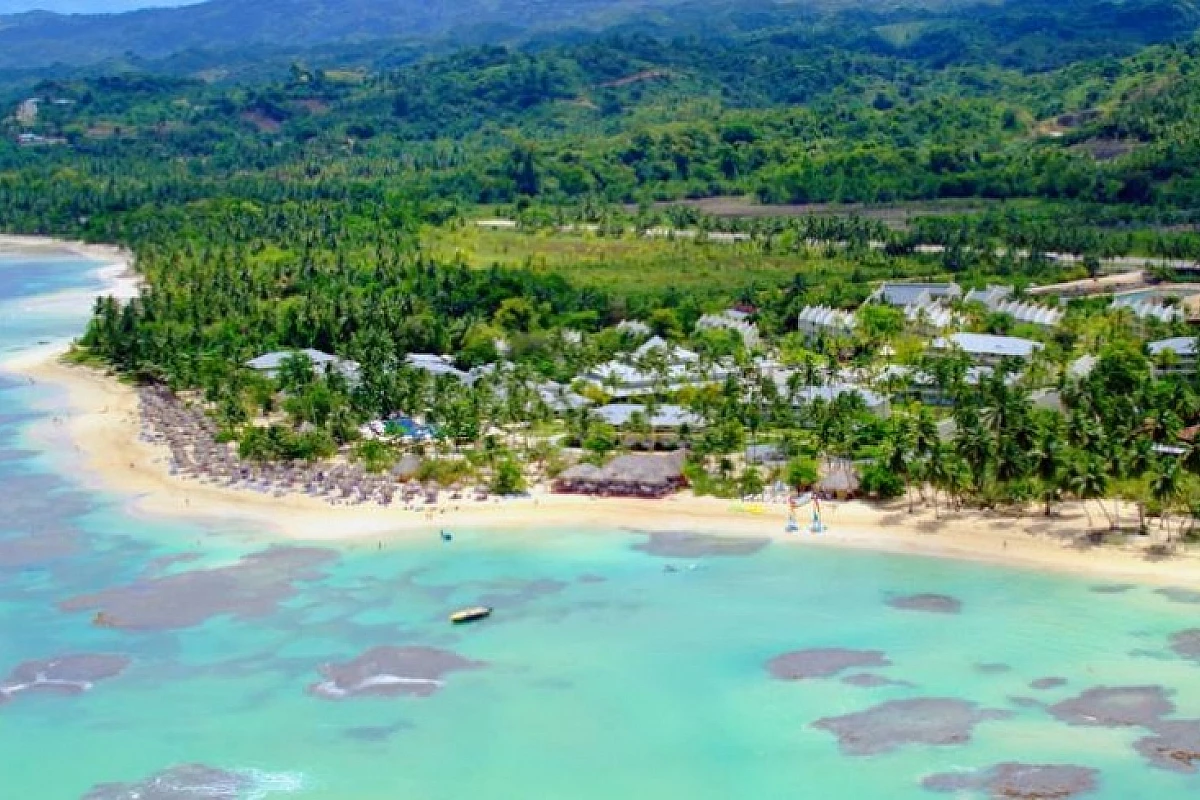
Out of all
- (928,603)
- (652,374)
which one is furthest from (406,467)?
(928,603)

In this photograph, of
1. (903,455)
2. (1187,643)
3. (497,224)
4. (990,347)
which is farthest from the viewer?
A: (497,224)

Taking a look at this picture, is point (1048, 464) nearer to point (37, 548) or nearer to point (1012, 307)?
point (1012, 307)

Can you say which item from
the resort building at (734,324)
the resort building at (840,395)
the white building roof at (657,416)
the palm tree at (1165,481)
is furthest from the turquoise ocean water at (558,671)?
the resort building at (734,324)

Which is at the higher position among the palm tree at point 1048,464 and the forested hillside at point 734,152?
the forested hillside at point 734,152

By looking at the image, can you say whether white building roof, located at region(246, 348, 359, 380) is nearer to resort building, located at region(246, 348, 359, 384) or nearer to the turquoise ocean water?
resort building, located at region(246, 348, 359, 384)

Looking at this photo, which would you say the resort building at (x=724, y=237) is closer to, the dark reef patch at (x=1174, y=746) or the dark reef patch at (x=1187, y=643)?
the dark reef patch at (x=1187, y=643)
